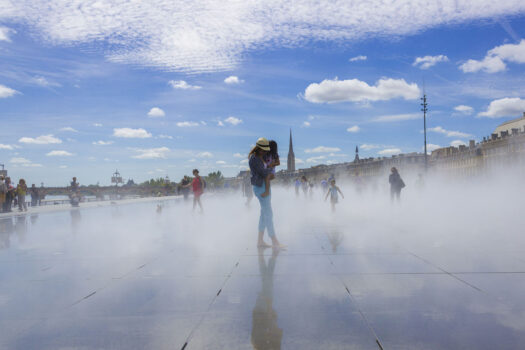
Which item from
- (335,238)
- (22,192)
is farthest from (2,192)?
(335,238)

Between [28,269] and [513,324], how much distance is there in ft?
17.9

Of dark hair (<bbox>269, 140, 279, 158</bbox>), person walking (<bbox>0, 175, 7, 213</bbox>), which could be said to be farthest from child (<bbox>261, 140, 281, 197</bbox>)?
person walking (<bbox>0, 175, 7, 213</bbox>)

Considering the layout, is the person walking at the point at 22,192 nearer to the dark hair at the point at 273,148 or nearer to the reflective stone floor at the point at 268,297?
the reflective stone floor at the point at 268,297

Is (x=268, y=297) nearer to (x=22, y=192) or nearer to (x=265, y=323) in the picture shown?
(x=265, y=323)

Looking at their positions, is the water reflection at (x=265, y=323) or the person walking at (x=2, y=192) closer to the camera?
the water reflection at (x=265, y=323)

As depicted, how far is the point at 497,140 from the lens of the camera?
85.2m

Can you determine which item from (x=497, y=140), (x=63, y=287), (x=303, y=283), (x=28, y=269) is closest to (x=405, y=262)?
(x=303, y=283)

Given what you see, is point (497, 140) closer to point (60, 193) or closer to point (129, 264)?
point (129, 264)

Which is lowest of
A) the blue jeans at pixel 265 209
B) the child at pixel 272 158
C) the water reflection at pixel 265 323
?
the water reflection at pixel 265 323

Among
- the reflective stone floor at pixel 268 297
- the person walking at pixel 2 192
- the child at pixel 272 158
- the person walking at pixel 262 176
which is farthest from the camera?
the person walking at pixel 2 192

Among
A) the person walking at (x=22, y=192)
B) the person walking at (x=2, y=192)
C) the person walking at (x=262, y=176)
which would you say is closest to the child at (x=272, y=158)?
the person walking at (x=262, y=176)

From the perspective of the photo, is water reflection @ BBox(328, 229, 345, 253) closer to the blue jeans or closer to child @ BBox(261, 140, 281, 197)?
the blue jeans

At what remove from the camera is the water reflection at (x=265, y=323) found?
2.84 m

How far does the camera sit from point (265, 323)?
3199 mm
